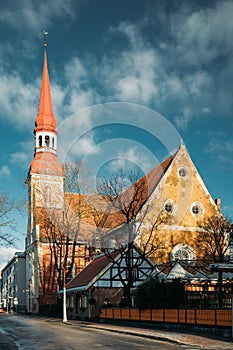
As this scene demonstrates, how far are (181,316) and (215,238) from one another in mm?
22765

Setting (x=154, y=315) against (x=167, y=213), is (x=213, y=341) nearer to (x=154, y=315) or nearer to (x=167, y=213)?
(x=154, y=315)

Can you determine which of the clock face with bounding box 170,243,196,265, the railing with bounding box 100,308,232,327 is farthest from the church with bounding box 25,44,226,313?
the railing with bounding box 100,308,232,327

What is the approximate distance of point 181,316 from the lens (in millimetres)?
24625

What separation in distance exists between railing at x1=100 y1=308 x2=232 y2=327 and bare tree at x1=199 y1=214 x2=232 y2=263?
1637 centimetres

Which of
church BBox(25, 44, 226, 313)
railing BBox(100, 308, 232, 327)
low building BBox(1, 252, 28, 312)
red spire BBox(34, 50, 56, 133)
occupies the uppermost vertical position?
red spire BBox(34, 50, 56, 133)

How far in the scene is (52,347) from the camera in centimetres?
1592

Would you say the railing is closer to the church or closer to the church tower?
the church

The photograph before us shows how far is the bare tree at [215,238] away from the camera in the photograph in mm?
46406

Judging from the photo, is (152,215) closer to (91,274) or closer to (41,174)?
(91,274)

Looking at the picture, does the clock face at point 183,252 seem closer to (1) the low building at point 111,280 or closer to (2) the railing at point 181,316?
(1) the low building at point 111,280

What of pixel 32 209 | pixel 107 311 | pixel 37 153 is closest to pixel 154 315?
pixel 107 311

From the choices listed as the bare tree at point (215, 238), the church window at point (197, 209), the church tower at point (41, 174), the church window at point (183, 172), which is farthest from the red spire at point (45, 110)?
the bare tree at point (215, 238)

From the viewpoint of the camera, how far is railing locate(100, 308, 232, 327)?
20875 millimetres

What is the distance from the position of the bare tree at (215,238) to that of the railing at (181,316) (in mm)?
16366
